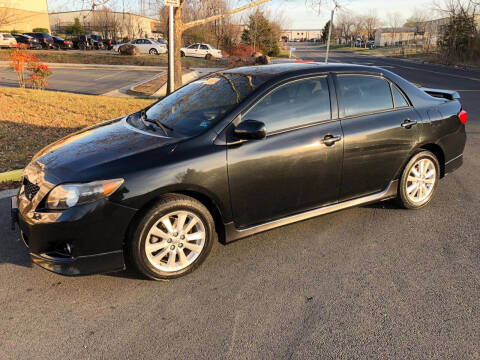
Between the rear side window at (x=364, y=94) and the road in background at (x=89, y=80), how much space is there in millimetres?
13373

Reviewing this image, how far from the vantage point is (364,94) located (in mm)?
3996

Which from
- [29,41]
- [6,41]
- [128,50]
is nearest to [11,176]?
[128,50]

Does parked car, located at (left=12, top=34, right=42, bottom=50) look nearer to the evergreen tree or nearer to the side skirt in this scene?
the evergreen tree

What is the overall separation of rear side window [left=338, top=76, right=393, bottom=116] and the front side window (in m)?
0.24

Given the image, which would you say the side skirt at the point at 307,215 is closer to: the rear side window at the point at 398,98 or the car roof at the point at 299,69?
the rear side window at the point at 398,98

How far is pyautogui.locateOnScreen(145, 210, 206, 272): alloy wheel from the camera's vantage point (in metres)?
3.05

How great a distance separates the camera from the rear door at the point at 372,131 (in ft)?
12.5

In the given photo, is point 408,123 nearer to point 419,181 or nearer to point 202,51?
point 419,181

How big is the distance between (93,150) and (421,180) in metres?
3.48

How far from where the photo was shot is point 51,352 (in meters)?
2.41

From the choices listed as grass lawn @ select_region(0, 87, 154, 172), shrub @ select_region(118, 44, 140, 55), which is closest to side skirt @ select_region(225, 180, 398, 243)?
grass lawn @ select_region(0, 87, 154, 172)

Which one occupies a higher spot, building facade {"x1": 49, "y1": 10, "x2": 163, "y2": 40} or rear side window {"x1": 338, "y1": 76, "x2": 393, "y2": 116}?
building facade {"x1": 49, "y1": 10, "x2": 163, "y2": 40}

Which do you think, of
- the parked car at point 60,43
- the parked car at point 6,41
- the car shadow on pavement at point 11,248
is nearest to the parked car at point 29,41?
the parked car at point 60,43

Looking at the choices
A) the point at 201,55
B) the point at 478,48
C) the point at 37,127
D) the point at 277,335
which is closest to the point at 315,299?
the point at 277,335
